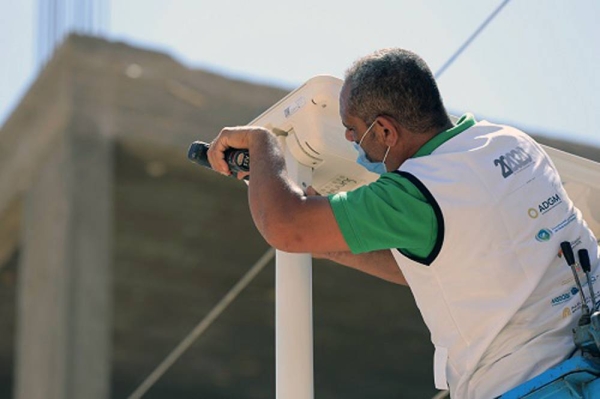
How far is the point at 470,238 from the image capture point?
231 centimetres

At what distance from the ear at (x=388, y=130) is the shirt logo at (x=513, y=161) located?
0.19 metres

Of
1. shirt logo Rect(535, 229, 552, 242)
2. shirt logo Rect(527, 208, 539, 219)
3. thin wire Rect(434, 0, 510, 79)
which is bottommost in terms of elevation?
thin wire Rect(434, 0, 510, 79)

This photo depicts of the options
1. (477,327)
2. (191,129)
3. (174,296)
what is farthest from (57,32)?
(477,327)

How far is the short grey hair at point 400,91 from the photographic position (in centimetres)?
Result: 245

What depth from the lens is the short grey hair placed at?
2.45m

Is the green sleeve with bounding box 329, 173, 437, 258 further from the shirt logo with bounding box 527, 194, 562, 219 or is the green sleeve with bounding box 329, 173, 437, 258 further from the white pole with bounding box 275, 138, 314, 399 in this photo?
the white pole with bounding box 275, 138, 314, 399

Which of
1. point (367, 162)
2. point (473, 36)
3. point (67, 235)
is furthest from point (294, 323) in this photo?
point (67, 235)

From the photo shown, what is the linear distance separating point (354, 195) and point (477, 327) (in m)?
0.29

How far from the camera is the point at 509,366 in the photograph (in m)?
2.27

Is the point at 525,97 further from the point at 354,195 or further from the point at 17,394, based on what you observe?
the point at 17,394

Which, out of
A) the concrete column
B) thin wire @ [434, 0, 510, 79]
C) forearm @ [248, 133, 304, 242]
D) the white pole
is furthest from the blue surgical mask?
the concrete column

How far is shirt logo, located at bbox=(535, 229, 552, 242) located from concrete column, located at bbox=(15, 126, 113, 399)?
26.7 feet

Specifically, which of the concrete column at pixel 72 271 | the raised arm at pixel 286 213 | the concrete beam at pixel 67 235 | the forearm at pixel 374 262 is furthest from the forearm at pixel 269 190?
the concrete column at pixel 72 271

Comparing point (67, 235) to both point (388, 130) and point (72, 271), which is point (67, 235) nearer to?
point (72, 271)
